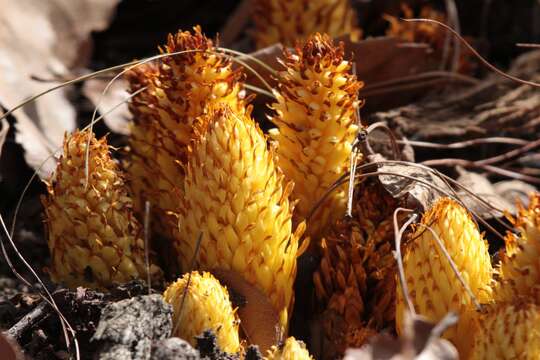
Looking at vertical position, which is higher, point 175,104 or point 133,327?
point 175,104

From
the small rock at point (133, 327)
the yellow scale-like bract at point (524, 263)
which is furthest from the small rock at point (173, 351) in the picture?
the yellow scale-like bract at point (524, 263)

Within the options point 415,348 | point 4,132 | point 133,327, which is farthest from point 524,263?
point 4,132

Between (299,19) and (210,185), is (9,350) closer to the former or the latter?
(210,185)

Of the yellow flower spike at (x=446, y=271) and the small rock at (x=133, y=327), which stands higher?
the yellow flower spike at (x=446, y=271)

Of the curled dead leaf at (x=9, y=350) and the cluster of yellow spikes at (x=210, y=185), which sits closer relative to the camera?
the curled dead leaf at (x=9, y=350)

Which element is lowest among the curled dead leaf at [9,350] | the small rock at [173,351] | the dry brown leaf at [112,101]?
the curled dead leaf at [9,350]

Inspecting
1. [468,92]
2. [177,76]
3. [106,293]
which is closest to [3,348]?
[106,293]

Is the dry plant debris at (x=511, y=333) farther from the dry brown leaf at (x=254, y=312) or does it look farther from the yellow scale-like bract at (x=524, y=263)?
the dry brown leaf at (x=254, y=312)

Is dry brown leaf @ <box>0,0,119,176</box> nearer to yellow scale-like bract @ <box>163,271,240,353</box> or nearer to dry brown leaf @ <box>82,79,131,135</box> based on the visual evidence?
dry brown leaf @ <box>82,79,131,135</box>
